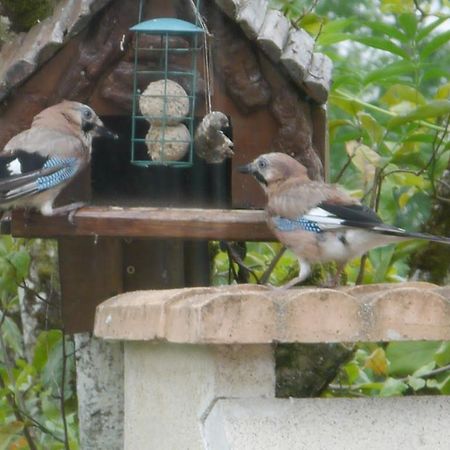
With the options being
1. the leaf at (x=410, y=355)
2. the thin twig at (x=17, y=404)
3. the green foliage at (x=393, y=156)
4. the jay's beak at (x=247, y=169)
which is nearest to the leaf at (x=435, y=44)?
the green foliage at (x=393, y=156)

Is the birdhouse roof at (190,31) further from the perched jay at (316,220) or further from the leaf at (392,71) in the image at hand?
the perched jay at (316,220)

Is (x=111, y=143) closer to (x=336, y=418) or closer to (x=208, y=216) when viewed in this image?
(x=208, y=216)

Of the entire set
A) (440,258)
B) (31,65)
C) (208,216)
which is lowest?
(440,258)

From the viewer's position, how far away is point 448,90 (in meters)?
5.65

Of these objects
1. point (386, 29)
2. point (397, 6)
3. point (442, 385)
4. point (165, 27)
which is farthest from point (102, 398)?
point (397, 6)

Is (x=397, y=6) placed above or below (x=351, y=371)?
above

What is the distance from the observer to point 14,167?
479 centimetres

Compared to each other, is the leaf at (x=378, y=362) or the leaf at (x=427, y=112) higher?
the leaf at (x=427, y=112)

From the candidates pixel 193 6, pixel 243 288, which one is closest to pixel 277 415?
pixel 243 288

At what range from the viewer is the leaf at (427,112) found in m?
4.81

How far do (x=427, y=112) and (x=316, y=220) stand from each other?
0.58m

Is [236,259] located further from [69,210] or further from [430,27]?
[430,27]

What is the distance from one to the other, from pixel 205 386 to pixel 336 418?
34 cm

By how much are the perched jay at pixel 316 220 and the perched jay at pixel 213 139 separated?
19 cm
